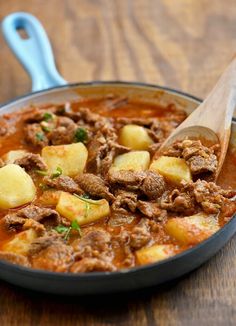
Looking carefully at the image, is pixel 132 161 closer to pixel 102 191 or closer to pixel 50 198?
pixel 102 191

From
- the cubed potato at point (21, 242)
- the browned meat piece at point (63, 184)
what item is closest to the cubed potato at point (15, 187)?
the browned meat piece at point (63, 184)

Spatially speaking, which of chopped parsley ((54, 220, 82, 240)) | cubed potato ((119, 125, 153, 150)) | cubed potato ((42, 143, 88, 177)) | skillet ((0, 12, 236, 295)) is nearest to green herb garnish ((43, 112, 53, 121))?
skillet ((0, 12, 236, 295))

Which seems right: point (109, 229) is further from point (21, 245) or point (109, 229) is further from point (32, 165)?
point (32, 165)

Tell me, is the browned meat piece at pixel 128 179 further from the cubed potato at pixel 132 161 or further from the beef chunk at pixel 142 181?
the cubed potato at pixel 132 161

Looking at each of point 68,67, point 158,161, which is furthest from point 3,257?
point 68,67

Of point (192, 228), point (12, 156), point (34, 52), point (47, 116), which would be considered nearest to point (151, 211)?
point (192, 228)
